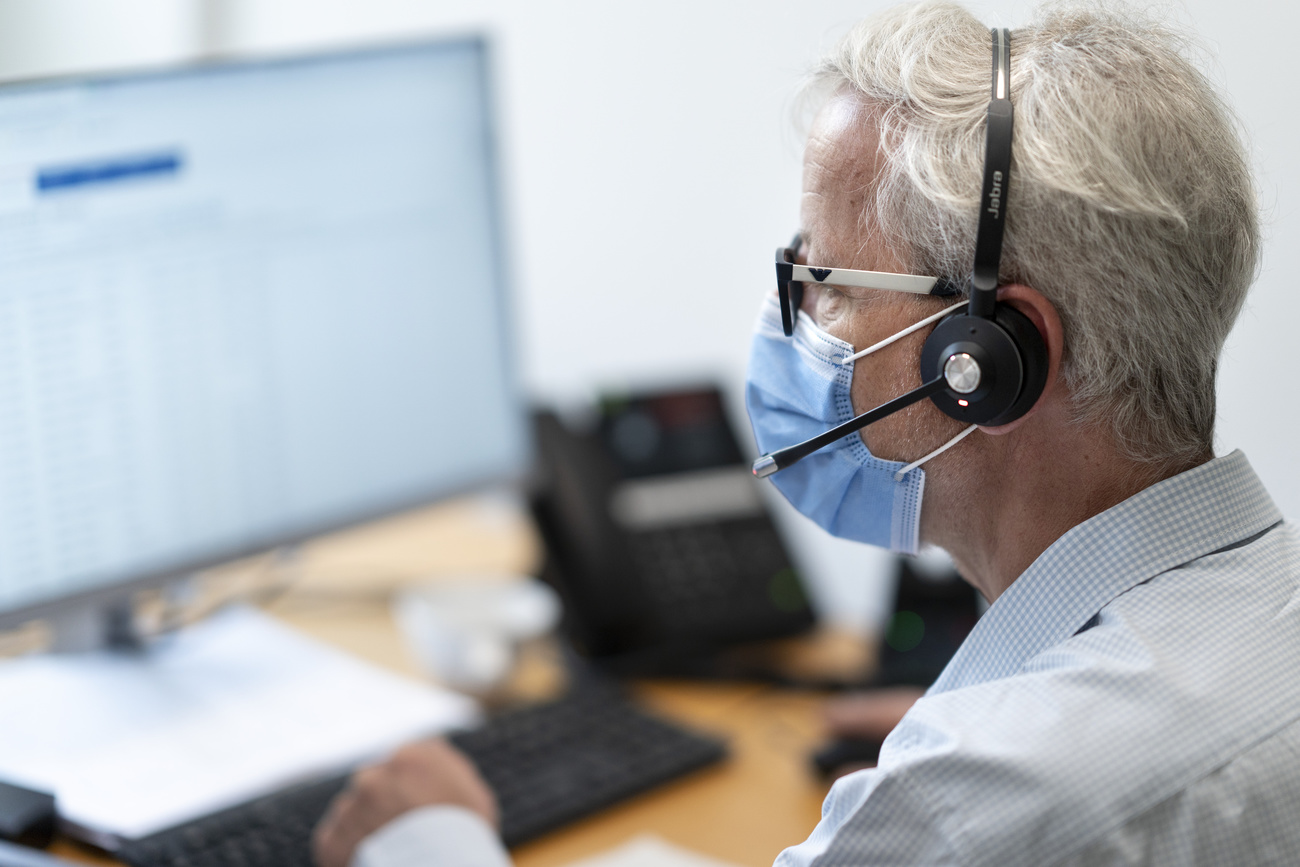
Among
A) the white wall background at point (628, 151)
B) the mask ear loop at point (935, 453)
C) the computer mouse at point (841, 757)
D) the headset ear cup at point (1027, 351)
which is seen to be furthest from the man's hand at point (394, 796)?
the white wall background at point (628, 151)

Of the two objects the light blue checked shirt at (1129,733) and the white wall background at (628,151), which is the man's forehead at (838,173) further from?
the white wall background at (628,151)

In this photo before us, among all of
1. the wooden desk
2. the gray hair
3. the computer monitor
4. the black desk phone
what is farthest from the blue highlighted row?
the gray hair

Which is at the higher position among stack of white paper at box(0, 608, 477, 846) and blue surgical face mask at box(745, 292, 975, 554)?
blue surgical face mask at box(745, 292, 975, 554)

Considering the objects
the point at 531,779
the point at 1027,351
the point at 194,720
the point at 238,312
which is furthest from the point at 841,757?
the point at 238,312

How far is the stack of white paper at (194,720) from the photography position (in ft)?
3.09

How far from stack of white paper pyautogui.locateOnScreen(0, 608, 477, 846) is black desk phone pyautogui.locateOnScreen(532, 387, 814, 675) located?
0.71 ft

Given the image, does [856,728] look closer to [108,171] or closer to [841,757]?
[841,757]

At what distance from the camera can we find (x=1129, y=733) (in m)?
0.58

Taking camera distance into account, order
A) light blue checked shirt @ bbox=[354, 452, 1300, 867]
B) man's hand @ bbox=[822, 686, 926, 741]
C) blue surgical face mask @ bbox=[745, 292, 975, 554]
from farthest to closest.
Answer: man's hand @ bbox=[822, 686, 926, 741] → blue surgical face mask @ bbox=[745, 292, 975, 554] → light blue checked shirt @ bbox=[354, 452, 1300, 867]

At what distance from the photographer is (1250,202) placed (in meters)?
0.71

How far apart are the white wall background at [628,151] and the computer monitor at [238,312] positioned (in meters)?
0.22

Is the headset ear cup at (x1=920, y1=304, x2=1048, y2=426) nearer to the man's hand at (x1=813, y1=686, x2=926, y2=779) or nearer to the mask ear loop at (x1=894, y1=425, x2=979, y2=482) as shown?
the mask ear loop at (x1=894, y1=425, x2=979, y2=482)

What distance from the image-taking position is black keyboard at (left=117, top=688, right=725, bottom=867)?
34.0 inches

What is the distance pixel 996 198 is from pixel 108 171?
2.43 feet
